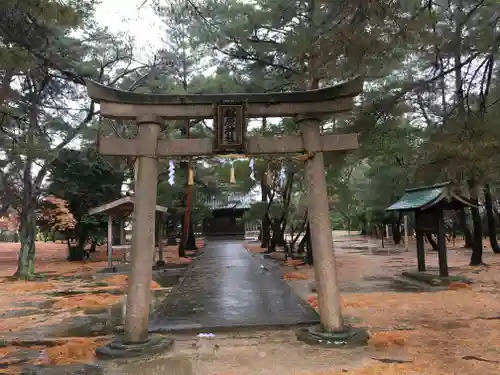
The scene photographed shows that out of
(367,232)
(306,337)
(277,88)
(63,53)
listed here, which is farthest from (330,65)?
(367,232)

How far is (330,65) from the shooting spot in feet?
28.2

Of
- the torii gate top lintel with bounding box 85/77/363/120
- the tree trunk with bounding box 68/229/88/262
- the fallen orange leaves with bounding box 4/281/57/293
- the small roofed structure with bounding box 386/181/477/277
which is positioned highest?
the torii gate top lintel with bounding box 85/77/363/120

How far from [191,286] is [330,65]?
25.4 ft

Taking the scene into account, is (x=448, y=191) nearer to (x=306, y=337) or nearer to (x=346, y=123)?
(x=346, y=123)

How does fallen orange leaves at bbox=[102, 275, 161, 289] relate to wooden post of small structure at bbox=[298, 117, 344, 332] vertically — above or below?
below

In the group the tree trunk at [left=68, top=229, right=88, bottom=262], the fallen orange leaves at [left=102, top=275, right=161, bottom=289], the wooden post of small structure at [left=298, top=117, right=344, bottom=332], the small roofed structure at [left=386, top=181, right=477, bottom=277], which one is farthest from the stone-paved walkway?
the tree trunk at [left=68, top=229, right=88, bottom=262]

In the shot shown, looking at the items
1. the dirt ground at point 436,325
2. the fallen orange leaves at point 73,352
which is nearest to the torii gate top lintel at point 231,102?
the fallen orange leaves at point 73,352

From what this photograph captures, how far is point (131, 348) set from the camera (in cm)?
618

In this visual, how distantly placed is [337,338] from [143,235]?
336 cm

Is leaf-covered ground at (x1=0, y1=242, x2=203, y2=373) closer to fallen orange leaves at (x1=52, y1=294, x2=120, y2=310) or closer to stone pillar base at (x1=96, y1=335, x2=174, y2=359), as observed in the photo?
fallen orange leaves at (x1=52, y1=294, x2=120, y2=310)

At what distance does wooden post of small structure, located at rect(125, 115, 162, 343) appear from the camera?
645cm

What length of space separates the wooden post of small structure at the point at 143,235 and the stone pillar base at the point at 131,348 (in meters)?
0.12

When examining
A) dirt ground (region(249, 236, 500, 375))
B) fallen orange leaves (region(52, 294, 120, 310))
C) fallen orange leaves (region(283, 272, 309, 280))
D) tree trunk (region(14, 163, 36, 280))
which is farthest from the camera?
tree trunk (region(14, 163, 36, 280))

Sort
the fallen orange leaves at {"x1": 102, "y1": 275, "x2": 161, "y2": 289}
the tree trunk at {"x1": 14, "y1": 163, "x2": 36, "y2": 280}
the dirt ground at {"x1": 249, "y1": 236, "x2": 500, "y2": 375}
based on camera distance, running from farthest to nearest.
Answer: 1. the tree trunk at {"x1": 14, "y1": 163, "x2": 36, "y2": 280}
2. the fallen orange leaves at {"x1": 102, "y1": 275, "x2": 161, "y2": 289}
3. the dirt ground at {"x1": 249, "y1": 236, "x2": 500, "y2": 375}
